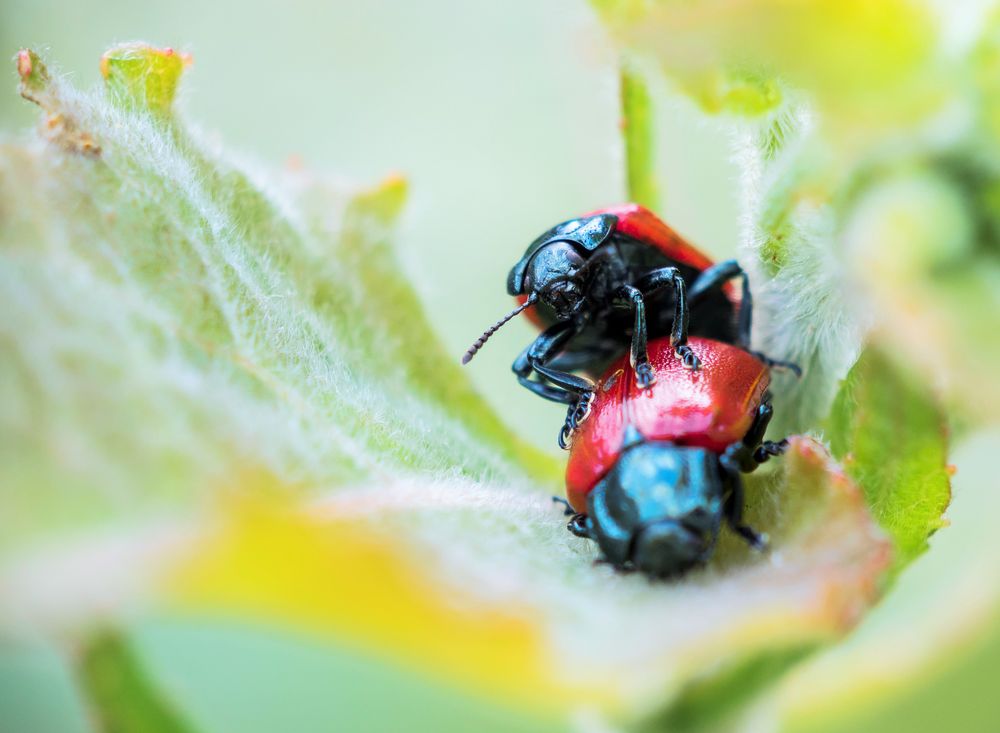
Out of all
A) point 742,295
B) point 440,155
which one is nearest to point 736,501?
point 742,295

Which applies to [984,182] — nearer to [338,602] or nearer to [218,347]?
[338,602]

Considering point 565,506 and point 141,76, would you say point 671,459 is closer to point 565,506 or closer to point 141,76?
point 565,506

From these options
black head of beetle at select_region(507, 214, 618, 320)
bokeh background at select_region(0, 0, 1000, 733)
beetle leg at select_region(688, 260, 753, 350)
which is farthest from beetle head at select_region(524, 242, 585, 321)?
bokeh background at select_region(0, 0, 1000, 733)

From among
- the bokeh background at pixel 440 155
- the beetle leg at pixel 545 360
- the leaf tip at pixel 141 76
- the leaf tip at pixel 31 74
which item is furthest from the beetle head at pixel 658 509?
the bokeh background at pixel 440 155

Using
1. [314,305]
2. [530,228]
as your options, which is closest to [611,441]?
[314,305]

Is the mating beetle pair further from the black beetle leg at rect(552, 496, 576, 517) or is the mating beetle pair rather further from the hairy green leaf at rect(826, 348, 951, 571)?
the hairy green leaf at rect(826, 348, 951, 571)

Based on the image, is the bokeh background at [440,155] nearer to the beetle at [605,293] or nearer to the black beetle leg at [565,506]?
the beetle at [605,293]
